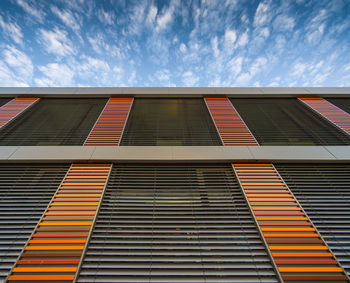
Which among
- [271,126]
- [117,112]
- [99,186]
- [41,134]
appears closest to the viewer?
[99,186]

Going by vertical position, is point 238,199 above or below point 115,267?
above

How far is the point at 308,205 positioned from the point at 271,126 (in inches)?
110

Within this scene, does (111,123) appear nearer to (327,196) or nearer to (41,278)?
(41,278)

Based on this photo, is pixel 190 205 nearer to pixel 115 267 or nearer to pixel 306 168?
pixel 115 267

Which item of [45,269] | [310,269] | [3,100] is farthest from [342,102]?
[3,100]

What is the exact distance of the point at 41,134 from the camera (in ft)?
15.7

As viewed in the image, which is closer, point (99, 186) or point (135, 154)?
point (99, 186)

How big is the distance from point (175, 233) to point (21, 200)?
318cm

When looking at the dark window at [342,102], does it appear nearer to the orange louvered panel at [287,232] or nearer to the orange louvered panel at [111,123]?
the orange louvered panel at [287,232]

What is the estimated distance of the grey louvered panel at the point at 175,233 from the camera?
2.25 metres

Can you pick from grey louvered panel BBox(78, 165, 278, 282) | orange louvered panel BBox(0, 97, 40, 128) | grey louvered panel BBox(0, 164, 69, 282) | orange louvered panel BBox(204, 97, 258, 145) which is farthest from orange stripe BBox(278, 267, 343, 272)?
orange louvered panel BBox(0, 97, 40, 128)

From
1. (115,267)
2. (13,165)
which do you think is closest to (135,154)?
(115,267)

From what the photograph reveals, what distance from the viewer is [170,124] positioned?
17.4ft

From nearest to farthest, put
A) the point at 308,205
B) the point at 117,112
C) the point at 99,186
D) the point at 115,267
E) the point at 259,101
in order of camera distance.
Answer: the point at 115,267
the point at 308,205
the point at 99,186
the point at 117,112
the point at 259,101
